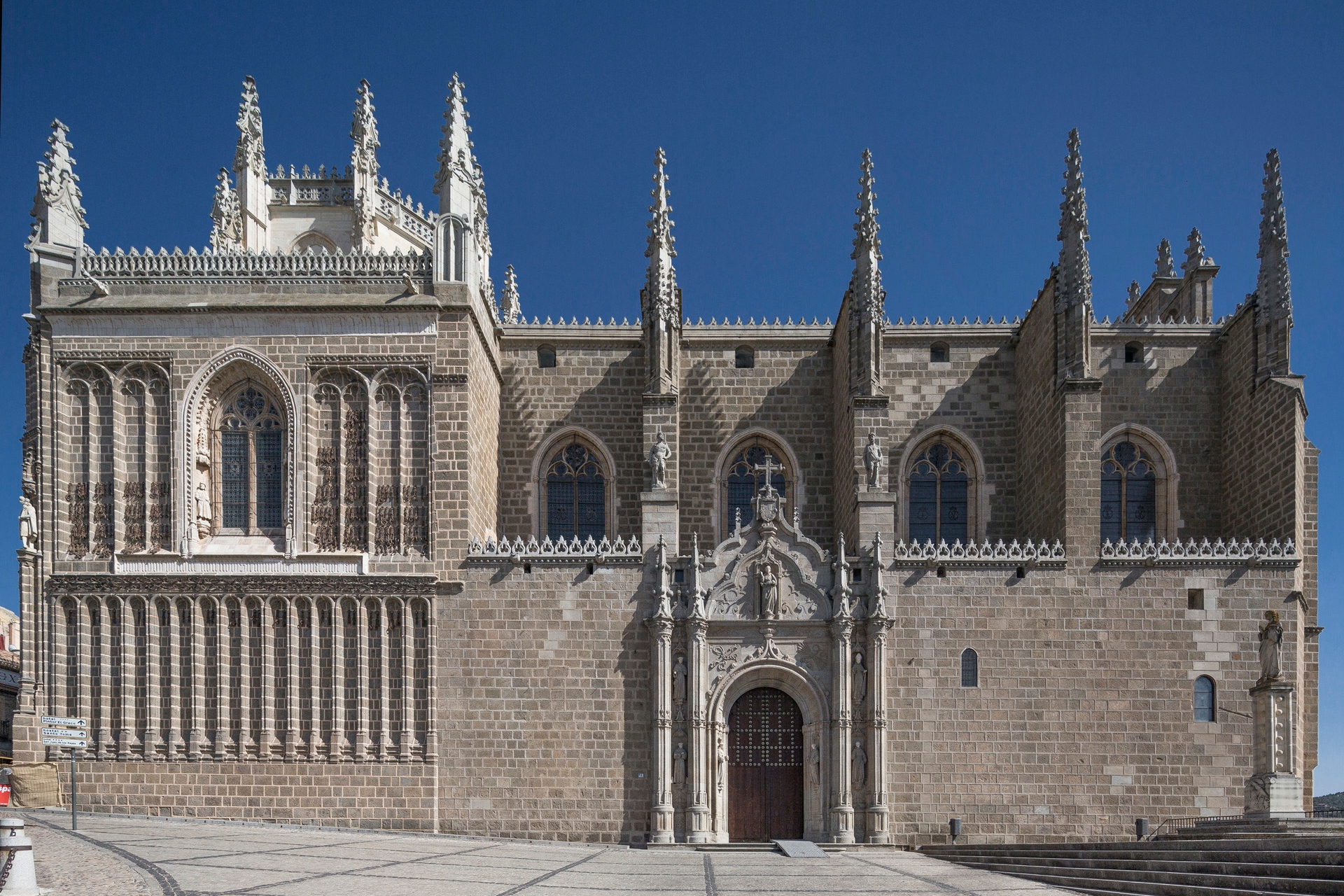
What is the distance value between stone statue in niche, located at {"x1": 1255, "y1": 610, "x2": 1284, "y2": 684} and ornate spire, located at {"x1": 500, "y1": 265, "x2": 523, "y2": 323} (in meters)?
23.9

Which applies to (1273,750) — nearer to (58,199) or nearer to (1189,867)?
(1189,867)

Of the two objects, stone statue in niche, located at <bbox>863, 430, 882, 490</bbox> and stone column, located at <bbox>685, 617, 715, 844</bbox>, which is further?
stone statue in niche, located at <bbox>863, 430, 882, 490</bbox>

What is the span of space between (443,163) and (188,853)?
1484 cm

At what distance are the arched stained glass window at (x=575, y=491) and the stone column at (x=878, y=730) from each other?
7.52 metres

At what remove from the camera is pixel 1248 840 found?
16.4m

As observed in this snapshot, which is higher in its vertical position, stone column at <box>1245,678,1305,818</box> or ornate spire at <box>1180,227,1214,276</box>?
ornate spire at <box>1180,227,1214,276</box>

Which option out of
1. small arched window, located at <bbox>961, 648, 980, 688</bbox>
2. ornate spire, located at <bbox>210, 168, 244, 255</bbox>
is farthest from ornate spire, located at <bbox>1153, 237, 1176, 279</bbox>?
ornate spire, located at <bbox>210, 168, 244, 255</bbox>

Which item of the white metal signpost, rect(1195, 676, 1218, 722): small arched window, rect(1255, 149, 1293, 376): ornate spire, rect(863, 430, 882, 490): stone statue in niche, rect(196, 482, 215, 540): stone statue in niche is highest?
rect(1255, 149, 1293, 376): ornate spire

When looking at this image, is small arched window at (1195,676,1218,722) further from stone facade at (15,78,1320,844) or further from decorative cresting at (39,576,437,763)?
decorative cresting at (39,576,437,763)

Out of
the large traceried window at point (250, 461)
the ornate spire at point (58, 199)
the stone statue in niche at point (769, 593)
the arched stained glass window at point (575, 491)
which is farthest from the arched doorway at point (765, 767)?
the ornate spire at point (58, 199)

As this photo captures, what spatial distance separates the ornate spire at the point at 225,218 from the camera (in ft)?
112

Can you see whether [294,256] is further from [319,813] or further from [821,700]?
[821,700]

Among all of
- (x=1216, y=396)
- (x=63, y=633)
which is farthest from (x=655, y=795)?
(x=1216, y=396)

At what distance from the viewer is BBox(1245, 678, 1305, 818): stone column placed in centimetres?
2047
